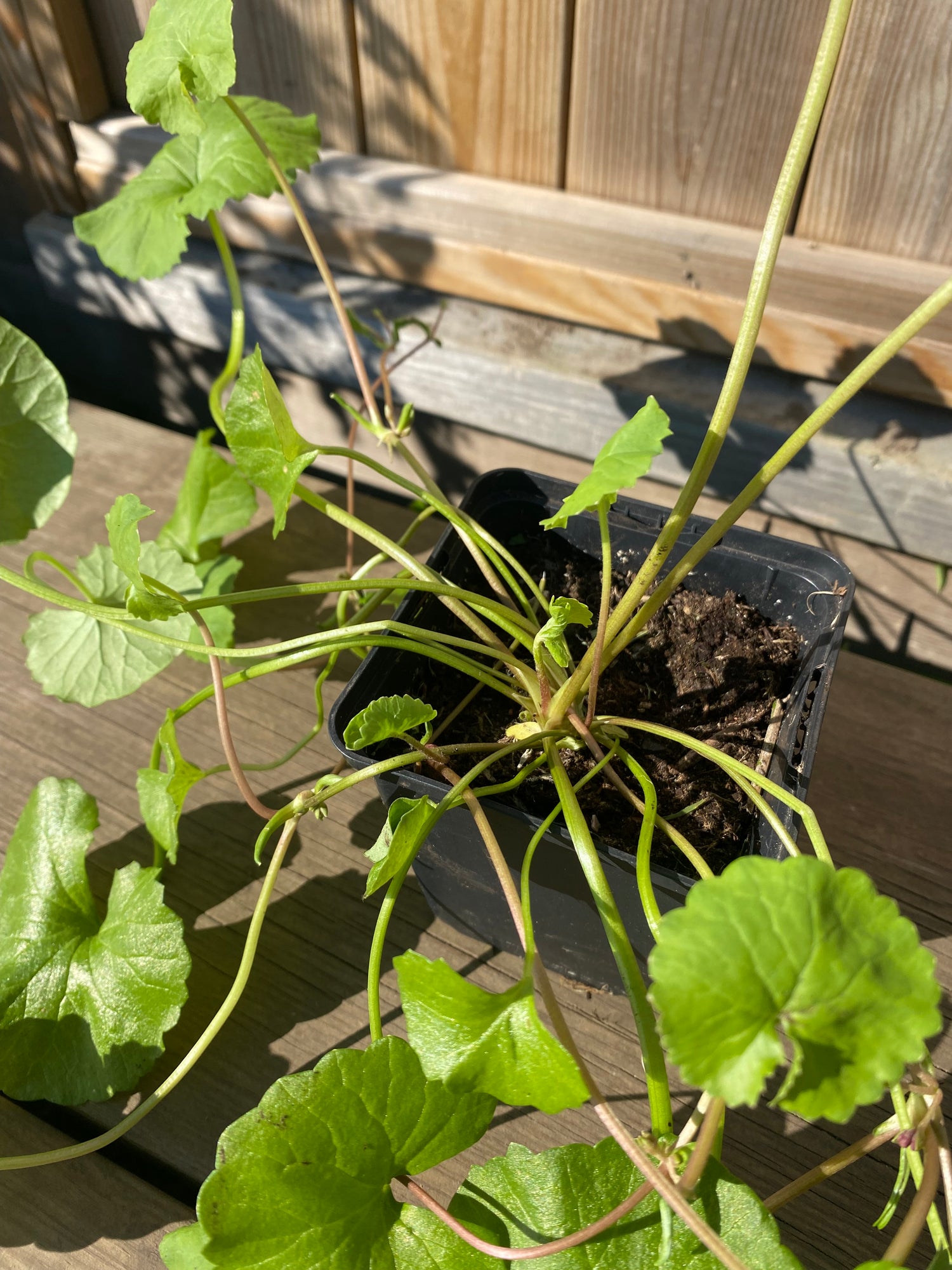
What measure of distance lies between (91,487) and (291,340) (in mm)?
286

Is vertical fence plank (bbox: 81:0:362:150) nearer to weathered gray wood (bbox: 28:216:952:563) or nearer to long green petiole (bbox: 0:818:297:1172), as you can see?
weathered gray wood (bbox: 28:216:952:563)

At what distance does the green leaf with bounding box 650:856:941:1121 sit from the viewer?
1.06 feet

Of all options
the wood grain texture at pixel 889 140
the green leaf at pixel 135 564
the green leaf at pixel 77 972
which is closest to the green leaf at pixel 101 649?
the green leaf at pixel 77 972

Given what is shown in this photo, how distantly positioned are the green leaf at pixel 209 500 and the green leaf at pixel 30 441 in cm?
13

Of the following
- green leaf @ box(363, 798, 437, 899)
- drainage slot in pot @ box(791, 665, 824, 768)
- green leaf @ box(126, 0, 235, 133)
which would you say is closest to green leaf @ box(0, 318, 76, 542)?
green leaf @ box(126, 0, 235, 133)

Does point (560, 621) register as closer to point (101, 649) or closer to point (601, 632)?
point (601, 632)

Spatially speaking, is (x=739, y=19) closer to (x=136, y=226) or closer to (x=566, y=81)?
(x=566, y=81)

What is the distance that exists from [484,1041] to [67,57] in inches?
44.0

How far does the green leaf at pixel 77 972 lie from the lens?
1.80 feet

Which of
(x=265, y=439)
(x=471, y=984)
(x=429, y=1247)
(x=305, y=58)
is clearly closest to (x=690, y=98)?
(x=305, y=58)

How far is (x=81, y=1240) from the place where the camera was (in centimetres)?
53

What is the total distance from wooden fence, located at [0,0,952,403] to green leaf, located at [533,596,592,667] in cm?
48

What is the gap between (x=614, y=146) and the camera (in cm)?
85

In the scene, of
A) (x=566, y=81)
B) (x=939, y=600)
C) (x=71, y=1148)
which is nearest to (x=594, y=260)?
(x=566, y=81)
